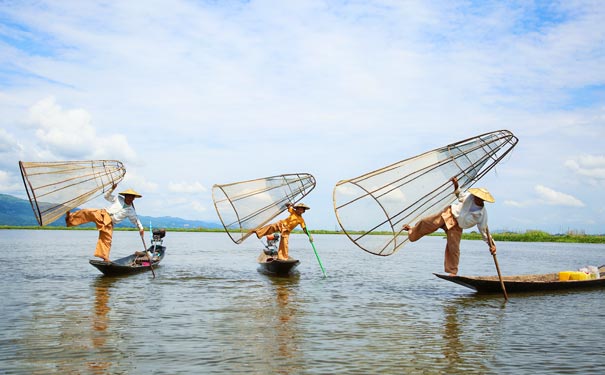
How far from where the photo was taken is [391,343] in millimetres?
6672

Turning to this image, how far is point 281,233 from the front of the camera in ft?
45.0

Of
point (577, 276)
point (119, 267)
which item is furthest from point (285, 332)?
point (577, 276)

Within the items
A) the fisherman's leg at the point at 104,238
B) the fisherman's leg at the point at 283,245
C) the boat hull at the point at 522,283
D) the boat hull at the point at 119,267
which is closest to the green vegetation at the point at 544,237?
the boat hull at the point at 522,283

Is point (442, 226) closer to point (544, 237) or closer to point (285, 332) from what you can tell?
point (285, 332)

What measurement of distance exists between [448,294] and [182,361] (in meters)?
6.94

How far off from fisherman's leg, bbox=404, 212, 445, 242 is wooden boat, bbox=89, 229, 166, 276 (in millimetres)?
7007

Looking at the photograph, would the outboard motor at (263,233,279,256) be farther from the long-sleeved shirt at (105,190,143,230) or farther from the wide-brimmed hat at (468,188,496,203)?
the wide-brimmed hat at (468,188,496,203)

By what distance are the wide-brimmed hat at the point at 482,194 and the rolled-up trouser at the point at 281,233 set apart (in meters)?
5.63

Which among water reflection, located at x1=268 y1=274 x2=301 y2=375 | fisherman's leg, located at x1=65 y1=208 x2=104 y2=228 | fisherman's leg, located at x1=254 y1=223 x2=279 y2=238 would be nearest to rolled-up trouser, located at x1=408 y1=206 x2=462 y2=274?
water reflection, located at x1=268 y1=274 x2=301 y2=375

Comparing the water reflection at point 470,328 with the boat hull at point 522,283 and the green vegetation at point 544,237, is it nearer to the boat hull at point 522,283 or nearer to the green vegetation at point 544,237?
the boat hull at point 522,283

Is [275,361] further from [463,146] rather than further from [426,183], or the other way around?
[463,146]

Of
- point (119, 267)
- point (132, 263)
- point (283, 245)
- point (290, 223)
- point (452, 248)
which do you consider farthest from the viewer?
point (132, 263)

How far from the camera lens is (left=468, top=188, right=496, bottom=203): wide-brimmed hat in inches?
354

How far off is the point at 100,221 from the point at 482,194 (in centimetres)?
811
